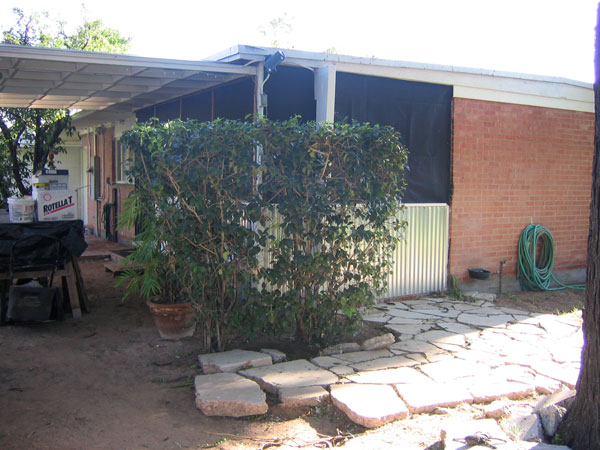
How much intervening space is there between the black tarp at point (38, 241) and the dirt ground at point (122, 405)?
2.50 ft

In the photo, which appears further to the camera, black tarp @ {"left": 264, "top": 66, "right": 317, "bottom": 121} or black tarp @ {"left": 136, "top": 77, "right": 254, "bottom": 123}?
black tarp @ {"left": 136, "top": 77, "right": 254, "bottom": 123}

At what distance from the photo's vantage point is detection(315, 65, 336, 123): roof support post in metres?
6.46

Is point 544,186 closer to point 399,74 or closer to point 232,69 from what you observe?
point 399,74

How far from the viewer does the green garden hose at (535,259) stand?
8.52 m

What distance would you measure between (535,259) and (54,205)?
719 cm

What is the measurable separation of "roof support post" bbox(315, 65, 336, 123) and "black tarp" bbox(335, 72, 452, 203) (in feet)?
0.81

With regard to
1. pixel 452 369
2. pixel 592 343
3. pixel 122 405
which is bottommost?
pixel 122 405

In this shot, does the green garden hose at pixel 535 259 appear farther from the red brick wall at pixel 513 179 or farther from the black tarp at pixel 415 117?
the black tarp at pixel 415 117

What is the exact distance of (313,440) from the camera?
3.71m

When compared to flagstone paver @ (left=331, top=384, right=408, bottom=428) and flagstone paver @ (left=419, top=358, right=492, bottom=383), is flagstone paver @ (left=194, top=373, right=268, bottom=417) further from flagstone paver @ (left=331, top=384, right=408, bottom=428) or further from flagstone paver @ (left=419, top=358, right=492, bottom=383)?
flagstone paver @ (left=419, top=358, right=492, bottom=383)

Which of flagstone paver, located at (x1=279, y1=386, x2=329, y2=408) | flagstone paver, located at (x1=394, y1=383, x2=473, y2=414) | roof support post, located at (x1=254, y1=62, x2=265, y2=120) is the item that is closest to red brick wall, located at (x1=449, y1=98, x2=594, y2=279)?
roof support post, located at (x1=254, y1=62, x2=265, y2=120)

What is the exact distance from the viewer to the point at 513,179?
8414 mm

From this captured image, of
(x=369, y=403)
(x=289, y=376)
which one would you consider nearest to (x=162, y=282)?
(x=289, y=376)

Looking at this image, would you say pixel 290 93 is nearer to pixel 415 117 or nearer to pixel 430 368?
pixel 415 117
